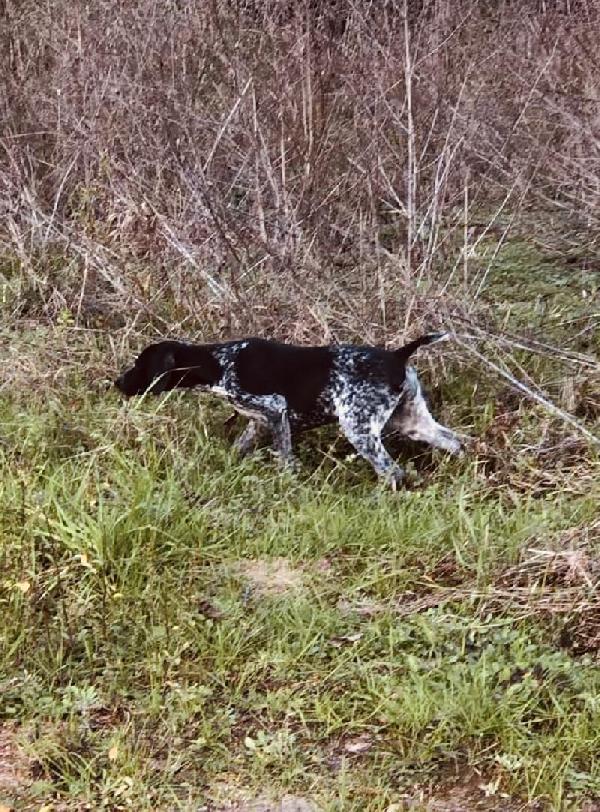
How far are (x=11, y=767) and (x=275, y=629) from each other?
3.47 ft

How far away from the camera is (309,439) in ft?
17.9

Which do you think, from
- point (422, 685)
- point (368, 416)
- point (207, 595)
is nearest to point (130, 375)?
point (368, 416)

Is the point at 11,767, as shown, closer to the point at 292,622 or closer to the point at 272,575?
the point at 292,622

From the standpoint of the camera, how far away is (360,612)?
3809 millimetres

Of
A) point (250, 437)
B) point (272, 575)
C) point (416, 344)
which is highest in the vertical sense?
point (416, 344)

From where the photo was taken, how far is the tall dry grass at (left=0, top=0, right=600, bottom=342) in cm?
612

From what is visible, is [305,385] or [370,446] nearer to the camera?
[370,446]

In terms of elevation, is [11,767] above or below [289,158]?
below

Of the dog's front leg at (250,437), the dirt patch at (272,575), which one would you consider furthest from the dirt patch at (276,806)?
the dog's front leg at (250,437)

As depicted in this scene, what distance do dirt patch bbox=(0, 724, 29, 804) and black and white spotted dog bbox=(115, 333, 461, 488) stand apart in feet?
6.89

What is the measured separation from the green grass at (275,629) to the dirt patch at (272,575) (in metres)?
0.01

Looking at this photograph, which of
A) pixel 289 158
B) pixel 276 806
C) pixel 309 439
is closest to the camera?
pixel 276 806

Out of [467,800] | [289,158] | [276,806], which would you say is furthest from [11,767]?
[289,158]

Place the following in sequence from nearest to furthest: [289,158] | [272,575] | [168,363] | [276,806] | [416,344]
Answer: [276,806]
[272,575]
[416,344]
[168,363]
[289,158]
